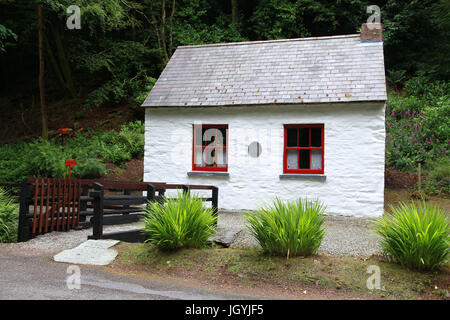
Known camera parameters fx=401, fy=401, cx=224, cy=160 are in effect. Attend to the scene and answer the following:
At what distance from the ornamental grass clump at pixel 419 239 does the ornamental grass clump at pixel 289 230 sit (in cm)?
101

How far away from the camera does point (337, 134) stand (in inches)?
440

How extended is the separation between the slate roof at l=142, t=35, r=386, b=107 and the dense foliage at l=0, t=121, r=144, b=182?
4.20 meters

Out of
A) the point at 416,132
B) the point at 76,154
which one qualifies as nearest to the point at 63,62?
the point at 76,154

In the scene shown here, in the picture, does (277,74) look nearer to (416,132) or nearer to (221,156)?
(221,156)

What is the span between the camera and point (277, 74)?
12.5 m

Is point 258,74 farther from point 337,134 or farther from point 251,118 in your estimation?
point 337,134

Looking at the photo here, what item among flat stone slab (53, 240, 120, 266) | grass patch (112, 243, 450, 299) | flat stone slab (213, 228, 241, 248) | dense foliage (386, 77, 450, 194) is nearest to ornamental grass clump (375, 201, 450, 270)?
grass patch (112, 243, 450, 299)

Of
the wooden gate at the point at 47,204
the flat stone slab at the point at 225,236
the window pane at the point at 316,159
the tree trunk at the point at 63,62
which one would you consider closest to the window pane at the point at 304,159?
the window pane at the point at 316,159

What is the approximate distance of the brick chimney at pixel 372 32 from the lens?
12.3 metres

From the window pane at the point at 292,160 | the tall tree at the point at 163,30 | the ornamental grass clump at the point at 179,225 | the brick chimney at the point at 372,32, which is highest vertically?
the tall tree at the point at 163,30

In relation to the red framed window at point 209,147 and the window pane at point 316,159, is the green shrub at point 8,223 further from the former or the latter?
the window pane at point 316,159

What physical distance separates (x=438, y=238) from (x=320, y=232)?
1570 millimetres

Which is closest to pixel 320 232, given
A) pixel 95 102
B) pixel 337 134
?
pixel 337 134

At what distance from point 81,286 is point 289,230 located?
9.55 ft
